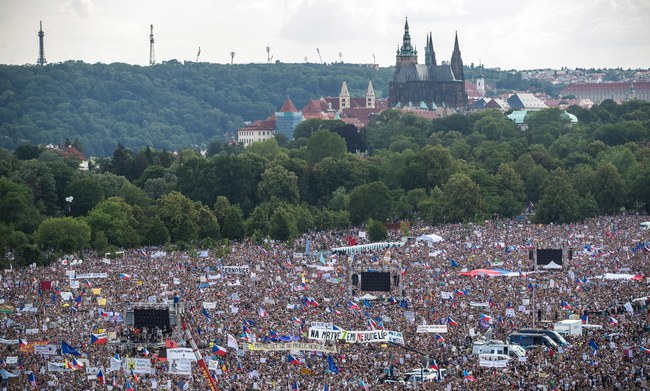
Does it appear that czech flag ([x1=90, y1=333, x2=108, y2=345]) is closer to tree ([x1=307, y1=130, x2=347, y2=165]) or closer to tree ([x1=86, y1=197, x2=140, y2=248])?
tree ([x1=86, y1=197, x2=140, y2=248])

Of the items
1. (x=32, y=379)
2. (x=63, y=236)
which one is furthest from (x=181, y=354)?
(x=63, y=236)

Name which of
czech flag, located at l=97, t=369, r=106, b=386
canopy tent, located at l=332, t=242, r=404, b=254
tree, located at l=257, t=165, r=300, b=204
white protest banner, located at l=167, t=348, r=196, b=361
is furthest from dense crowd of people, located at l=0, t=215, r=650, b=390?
tree, located at l=257, t=165, r=300, b=204

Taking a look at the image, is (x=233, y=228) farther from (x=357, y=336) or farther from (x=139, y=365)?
(x=139, y=365)

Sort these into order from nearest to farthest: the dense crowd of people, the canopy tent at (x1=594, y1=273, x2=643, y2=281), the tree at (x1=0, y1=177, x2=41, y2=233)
→ the dense crowd of people, the canopy tent at (x1=594, y1=273, x2=643, y2=281), the tree at (x1=0, y1=177, x2=41, y2=233)

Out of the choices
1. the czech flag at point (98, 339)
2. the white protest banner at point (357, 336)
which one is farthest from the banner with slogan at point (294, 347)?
the czech flag at point (98, 339)

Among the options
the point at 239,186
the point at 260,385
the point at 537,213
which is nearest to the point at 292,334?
the point at 260,385

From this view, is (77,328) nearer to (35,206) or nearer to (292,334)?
(292,334)

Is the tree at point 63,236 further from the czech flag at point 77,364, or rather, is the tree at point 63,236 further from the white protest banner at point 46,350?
the czech flag at point 77,364
